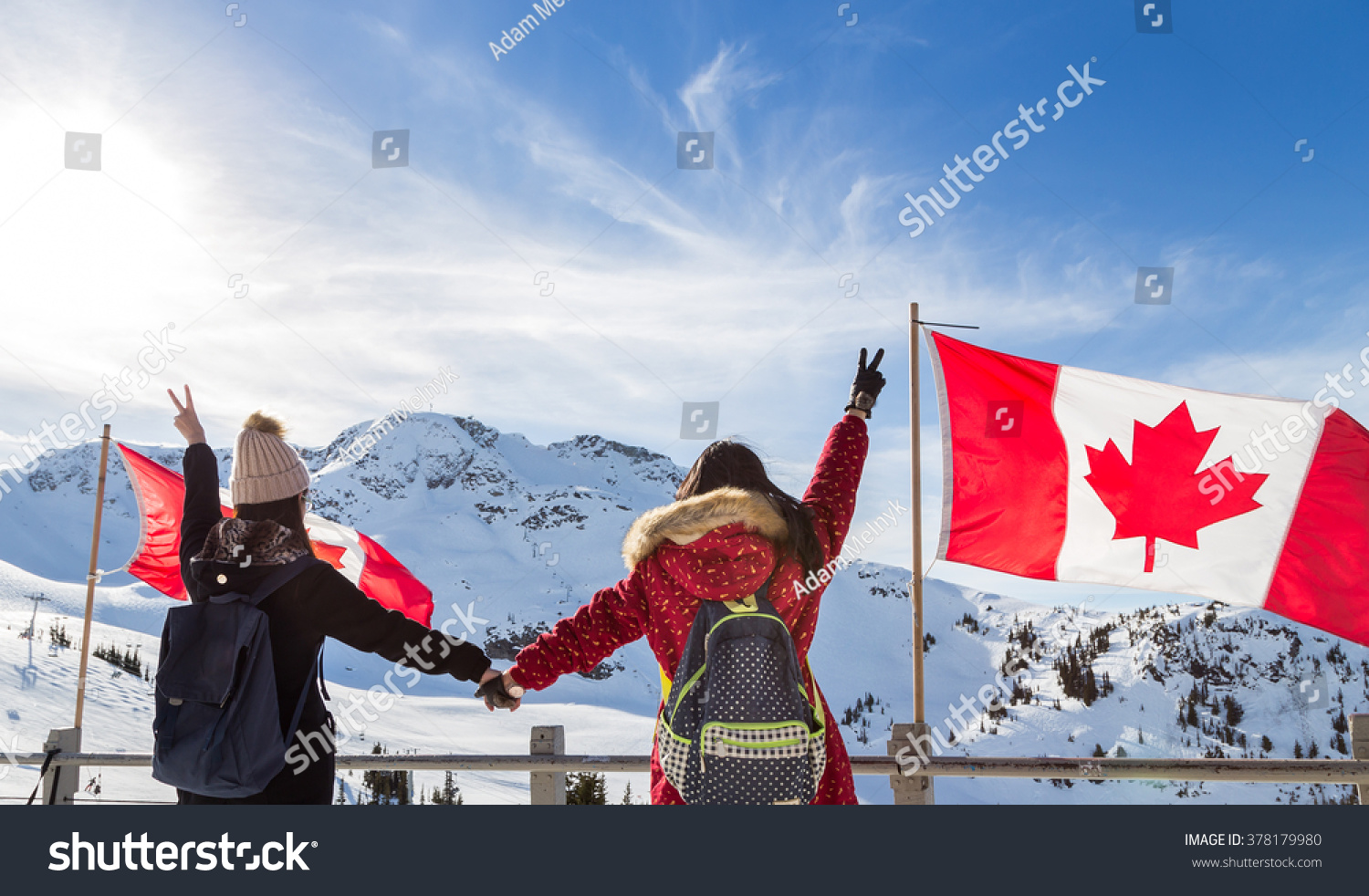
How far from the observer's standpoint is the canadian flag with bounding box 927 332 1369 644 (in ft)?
13.2

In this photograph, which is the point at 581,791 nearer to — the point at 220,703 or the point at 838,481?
the point at 220,703

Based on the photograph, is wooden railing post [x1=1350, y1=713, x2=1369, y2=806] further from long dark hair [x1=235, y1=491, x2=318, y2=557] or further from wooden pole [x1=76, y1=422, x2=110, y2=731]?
wooden pole [x1=76, y1=422, x2=110, y2=731]

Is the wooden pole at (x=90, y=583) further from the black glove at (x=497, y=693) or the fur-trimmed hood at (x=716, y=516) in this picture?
the fur-trimmed hood at (x=716, y=516)

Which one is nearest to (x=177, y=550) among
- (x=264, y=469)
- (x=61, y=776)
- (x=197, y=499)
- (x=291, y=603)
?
(x=61, y=776)

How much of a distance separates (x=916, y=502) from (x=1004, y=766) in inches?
48.7

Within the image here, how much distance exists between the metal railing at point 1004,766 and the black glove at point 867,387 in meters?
1.41

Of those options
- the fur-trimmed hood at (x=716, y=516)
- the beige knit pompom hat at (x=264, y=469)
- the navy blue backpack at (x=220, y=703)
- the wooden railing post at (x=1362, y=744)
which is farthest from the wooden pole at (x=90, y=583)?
the wooden railing post at (x=1362, y=744)

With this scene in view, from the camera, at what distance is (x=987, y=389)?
450 centimetres

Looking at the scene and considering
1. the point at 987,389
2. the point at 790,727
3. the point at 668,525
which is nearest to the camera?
the point at 790,727
